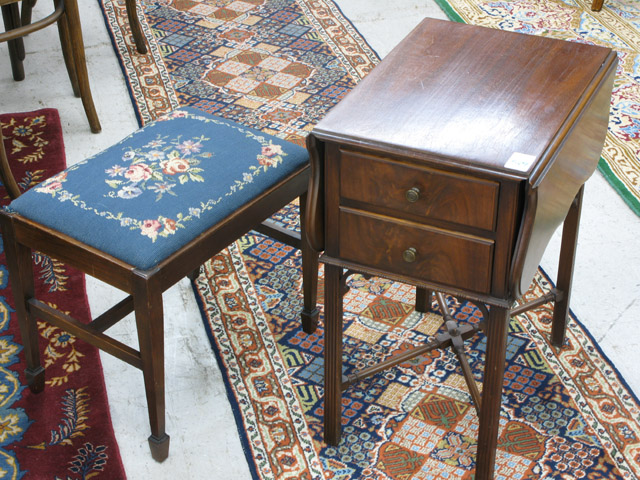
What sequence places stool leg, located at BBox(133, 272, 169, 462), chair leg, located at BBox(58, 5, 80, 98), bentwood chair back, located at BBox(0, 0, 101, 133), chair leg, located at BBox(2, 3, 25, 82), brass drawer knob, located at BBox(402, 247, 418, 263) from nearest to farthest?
brass drawer knob, located at BBox(402, 247, 418, 263) → stool leg, located at BBox(133, 272, 169, 462) → bentwood chair back, located at BBox(0, 0, 101, 133) → chair leg, located at BBox(58, 5, 80, 98) → chair leg, located at BBox(2, 3, 25, 82)

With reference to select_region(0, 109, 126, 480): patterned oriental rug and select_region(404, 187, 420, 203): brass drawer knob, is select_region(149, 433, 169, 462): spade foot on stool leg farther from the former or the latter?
select_region(404, 187, 420, 203): brass drawer knob

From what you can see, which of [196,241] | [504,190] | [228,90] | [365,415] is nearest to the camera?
[504,190]

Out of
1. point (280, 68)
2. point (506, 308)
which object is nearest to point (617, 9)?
point (280, 68)

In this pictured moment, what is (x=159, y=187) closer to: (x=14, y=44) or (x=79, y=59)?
(x=79, y=59)

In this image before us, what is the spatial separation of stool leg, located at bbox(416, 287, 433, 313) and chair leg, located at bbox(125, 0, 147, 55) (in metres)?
2.10

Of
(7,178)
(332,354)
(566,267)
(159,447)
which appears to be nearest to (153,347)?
(159,447)

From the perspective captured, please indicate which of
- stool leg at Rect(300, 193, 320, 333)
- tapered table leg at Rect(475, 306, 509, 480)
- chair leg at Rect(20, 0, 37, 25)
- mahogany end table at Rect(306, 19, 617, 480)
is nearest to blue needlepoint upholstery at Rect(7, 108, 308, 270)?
stool leg at Rect(300, 193, 320, 333)

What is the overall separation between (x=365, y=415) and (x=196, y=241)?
0.66 m

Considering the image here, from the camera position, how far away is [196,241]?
6.50ft

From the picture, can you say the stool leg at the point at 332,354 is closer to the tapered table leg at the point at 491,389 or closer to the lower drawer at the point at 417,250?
the lower drawer at the point at 417,250

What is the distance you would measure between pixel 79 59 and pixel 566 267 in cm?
203

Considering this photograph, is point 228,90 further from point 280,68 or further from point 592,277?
point 592,277

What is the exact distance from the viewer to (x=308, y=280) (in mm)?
2443

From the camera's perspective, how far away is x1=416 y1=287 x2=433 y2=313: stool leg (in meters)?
2.54
